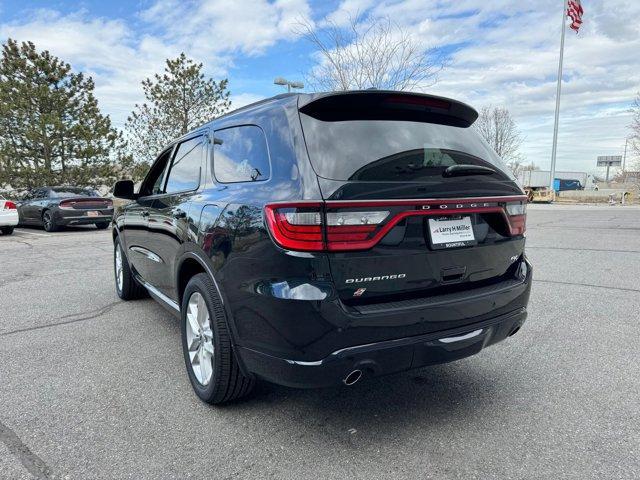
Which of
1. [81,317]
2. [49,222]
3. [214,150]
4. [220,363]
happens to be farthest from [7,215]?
[220,363]

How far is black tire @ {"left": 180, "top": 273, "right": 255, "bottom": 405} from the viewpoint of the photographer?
2635 millimetres

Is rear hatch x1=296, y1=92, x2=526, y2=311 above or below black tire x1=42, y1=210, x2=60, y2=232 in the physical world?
above

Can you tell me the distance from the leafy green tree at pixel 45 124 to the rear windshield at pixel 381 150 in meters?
24.5

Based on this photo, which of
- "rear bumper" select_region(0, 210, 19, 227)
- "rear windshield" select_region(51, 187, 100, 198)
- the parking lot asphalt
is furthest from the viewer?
"rear windshield" select_region(51, 187, 100, 198)

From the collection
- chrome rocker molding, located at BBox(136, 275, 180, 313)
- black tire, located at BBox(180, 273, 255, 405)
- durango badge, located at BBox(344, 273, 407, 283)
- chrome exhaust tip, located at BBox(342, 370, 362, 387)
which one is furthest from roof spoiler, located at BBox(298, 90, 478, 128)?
chrome rocker molding, located at BBox(136, 275, 180, 313)

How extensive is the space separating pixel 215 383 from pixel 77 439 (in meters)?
0.78

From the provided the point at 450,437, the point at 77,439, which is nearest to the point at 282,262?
the point at 450,437

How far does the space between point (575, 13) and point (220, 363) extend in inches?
1589

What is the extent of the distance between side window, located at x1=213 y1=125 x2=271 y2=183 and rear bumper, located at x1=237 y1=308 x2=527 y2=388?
3.22 ft

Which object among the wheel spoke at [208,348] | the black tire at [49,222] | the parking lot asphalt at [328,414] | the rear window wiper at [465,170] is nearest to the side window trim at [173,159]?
the wheel spoke at [208,348]

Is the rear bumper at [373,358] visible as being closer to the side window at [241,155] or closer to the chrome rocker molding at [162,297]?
the side window at [241,155]

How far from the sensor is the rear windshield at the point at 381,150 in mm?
2330

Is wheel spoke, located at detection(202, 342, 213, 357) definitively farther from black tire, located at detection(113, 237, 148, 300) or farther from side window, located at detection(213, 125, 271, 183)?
black tire, located at detection(113, 237, 148, 300)

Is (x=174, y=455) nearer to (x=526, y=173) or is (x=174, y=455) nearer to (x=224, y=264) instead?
(x=224, y=264)
